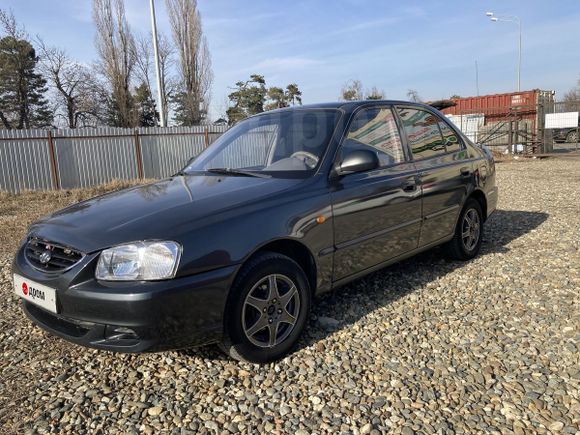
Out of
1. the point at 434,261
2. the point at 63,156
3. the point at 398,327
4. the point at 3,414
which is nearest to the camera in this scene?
the point at 3,414

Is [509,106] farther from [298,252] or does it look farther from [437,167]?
[298,252]

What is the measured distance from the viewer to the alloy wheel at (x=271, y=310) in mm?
2713

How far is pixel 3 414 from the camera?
242 cm

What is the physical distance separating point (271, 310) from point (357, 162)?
117cm

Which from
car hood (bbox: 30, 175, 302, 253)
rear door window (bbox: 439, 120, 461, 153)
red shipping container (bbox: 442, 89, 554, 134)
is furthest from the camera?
red shipping container (bbox: 442, 89, 554, 134)

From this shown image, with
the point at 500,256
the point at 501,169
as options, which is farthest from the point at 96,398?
the point at 501,169

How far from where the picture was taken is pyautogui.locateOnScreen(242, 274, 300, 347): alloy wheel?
2713mm

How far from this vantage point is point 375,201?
11.4 feet

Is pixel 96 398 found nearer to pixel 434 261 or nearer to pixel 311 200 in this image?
pixel 311 200

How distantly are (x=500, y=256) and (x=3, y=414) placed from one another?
4.60 metres

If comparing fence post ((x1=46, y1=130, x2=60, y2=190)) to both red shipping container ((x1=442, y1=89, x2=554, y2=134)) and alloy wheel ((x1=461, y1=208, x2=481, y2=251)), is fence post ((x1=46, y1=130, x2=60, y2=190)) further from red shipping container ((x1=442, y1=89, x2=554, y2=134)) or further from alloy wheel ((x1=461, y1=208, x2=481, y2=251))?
red shipping container ((x1=442, y1=89, x2=554, y2=134))

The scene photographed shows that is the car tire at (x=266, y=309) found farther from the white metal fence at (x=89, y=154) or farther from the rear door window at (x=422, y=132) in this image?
the white metal fence at (x=89, y=154)

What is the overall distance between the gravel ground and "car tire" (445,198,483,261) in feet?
1.97

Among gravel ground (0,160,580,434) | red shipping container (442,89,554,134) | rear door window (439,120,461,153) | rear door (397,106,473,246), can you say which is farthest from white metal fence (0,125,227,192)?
red shipping container (442,89,554,134)
